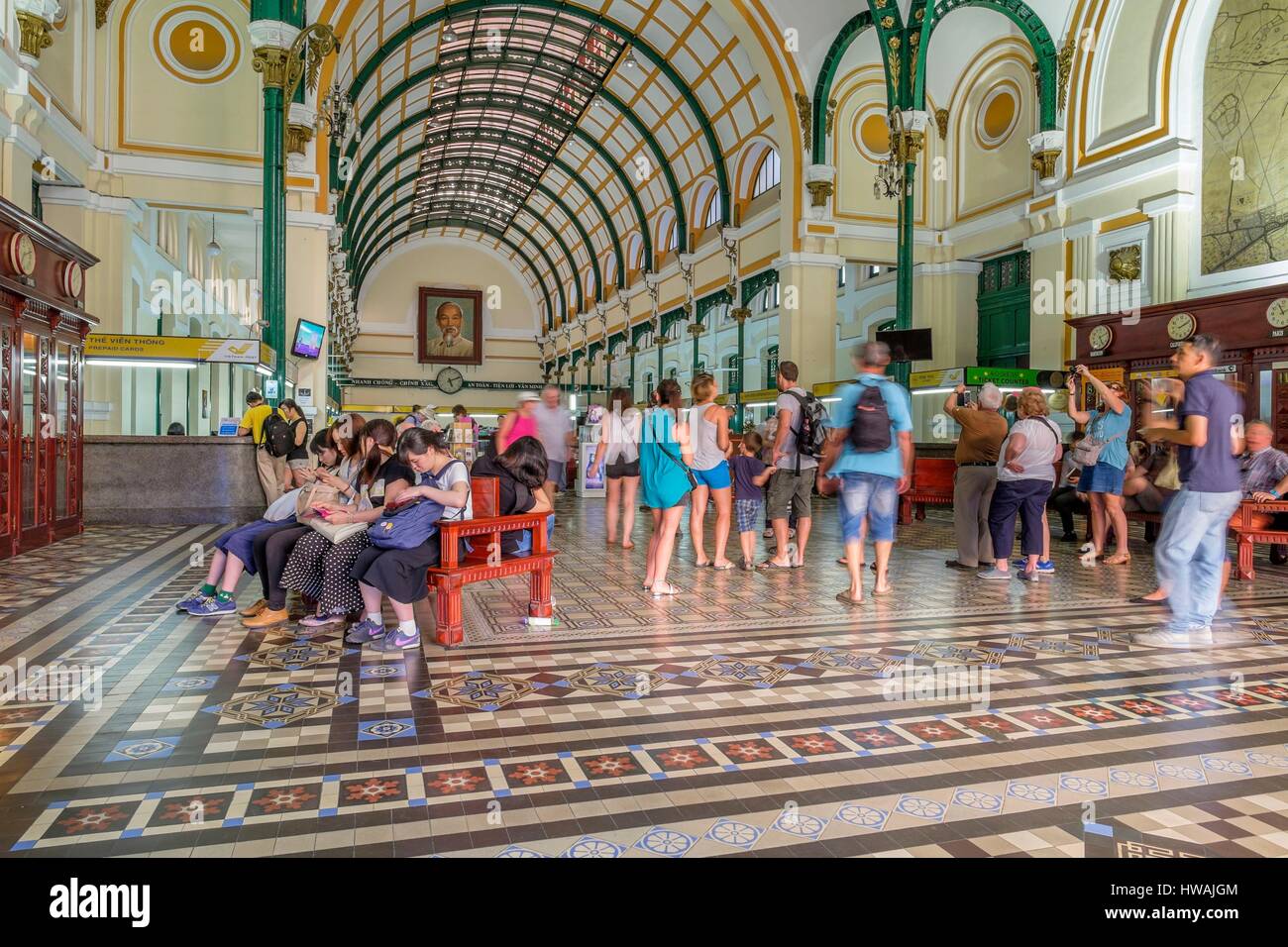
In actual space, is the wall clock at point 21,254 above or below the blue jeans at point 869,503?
above

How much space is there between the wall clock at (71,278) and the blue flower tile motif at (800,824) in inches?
325

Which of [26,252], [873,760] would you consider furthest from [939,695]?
[26,252]

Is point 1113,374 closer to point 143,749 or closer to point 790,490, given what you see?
point 790,490

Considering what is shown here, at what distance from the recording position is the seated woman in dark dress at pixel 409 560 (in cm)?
407

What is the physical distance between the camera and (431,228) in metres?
42.5

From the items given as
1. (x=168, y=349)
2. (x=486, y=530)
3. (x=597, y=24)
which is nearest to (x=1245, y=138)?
(x=486, y=530)

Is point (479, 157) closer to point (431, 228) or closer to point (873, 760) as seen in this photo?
point (431, 228)

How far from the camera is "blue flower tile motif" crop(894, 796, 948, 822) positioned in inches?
90.7

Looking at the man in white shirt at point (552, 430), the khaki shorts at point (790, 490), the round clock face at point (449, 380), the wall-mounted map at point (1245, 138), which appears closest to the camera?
the khaki shorts at point (790, 490)

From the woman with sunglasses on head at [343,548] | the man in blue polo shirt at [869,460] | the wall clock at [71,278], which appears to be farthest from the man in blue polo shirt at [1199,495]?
the wall clock at [71,278]

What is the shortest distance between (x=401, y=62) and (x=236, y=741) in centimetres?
2262

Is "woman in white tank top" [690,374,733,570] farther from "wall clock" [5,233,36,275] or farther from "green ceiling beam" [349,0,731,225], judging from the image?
"green ceiling beam" [349,0,731,225]

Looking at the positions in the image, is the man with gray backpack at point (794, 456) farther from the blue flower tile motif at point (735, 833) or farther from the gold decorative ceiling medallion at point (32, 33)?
the gold decorative ceiling medallion at point (32, 33)

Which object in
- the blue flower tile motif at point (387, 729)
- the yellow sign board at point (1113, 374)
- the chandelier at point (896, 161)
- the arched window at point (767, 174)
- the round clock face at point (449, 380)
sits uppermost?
the arched window at point (767, 174)
